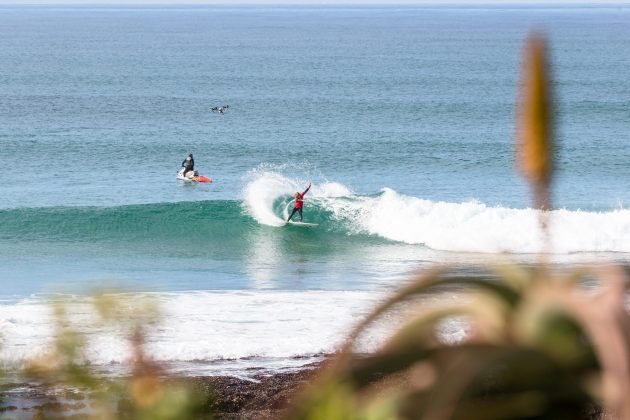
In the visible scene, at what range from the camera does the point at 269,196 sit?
36375mm

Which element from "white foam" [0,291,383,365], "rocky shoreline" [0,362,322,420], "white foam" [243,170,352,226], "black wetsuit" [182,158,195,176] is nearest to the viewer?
"rocky shoreline" [0,362,322,420]

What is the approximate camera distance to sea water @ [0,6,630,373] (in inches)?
768

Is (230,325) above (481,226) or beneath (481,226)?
above

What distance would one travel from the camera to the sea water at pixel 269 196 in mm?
19516

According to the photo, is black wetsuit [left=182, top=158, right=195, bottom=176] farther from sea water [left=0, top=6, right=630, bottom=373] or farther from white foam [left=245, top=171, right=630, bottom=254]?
white foam [left=245, top=171, right=630, bottom=254]

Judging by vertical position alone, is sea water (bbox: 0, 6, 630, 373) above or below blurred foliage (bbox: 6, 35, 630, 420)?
below

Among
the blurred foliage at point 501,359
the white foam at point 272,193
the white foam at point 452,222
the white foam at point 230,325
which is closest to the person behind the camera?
the blurred foliage at point 501,359

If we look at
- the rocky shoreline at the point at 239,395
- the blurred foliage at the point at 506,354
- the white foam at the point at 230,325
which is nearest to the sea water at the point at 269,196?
the white foam at the point at 230,325

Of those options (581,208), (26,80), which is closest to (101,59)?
(26,80)

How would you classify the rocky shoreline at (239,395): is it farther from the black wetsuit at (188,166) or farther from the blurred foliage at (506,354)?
the black wetsuit at (188,166)

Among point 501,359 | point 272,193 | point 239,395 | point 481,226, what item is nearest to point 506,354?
point 501,359

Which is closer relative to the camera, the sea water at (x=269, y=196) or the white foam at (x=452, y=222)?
the sea water at (x=269, y=196)

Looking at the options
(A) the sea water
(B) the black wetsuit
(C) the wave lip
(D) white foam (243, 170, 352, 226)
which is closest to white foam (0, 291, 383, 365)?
(A) the sea water

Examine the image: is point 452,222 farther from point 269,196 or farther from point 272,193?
point 272,193
